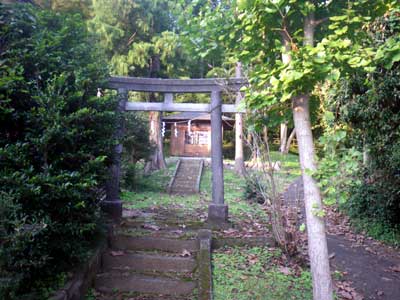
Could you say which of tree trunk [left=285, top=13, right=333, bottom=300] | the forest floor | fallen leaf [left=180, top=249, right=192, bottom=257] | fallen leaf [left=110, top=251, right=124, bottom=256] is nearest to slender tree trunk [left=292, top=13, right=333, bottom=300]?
tree trunk [left=285, top=13, right=333, bottom=300]

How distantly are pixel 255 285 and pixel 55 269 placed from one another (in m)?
2.51

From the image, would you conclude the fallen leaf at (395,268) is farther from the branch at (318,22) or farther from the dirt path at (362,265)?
the branch at (318,22)

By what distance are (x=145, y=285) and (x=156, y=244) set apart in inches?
35.7

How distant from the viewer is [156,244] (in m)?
5.38

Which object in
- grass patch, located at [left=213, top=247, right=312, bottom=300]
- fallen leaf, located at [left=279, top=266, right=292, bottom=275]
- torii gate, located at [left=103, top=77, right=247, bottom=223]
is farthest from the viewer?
torii gate, located at [left=103, top=77, right=247, bottom=223]

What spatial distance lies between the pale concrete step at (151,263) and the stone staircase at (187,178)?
250 inches

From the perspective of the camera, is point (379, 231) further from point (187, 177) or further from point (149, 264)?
point (187, 177)

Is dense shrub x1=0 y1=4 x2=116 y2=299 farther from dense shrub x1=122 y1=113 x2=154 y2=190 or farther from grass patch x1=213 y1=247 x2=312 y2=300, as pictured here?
dense shrub x1=122 y1=113 x2=154 y2=190

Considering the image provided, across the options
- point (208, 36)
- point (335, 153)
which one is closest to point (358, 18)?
point (335, 153)

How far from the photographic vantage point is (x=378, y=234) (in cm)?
688

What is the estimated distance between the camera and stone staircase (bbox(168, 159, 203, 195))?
11.6 m

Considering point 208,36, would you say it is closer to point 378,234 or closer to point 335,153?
point 335,153

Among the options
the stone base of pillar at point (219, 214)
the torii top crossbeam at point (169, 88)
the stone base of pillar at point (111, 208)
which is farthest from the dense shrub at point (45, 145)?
the stone base of pillar at point (219, 214)

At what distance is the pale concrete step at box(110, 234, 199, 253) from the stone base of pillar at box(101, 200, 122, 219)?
757 mm
